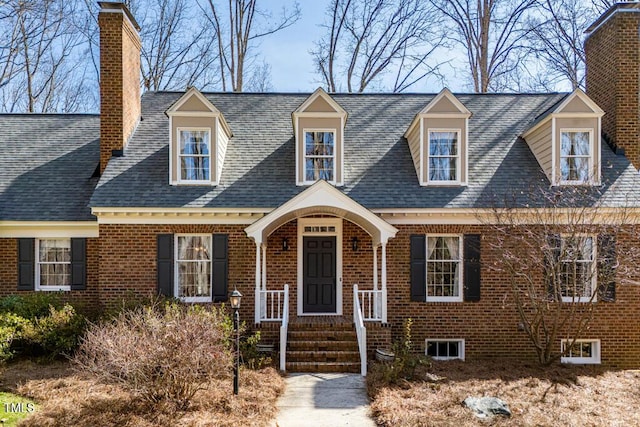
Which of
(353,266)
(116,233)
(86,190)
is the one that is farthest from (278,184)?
(86,190)

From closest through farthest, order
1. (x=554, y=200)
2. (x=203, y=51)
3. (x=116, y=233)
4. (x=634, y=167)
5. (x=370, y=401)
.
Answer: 1. (x=370, y=401)
2. (x=554, y=200)
3. (x=116, y=233)
4. (x=634, y=167)
5. (x=203, y=51)

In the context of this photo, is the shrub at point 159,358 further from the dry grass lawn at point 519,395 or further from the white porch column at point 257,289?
the white porch column at point 257,289

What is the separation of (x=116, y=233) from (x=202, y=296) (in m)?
2.58

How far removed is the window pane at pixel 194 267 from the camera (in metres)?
11.0

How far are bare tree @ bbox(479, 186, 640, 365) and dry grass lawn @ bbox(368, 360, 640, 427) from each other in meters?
0.87

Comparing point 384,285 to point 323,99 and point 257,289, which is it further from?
point 323,99

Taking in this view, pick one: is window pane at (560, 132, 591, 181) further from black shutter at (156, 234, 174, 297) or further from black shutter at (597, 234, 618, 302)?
black shutter at (156, 234, 174, 297)

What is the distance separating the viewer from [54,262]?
449 inches

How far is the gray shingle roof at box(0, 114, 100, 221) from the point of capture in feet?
37.0

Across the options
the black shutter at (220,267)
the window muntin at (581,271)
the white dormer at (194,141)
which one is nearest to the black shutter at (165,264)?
the black shutter at (220,267)

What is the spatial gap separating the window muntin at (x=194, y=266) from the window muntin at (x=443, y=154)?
604cm

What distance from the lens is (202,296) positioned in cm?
1098

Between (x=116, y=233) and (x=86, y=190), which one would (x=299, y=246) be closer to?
(x=116, y=233)

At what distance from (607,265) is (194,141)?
33.3 ft
